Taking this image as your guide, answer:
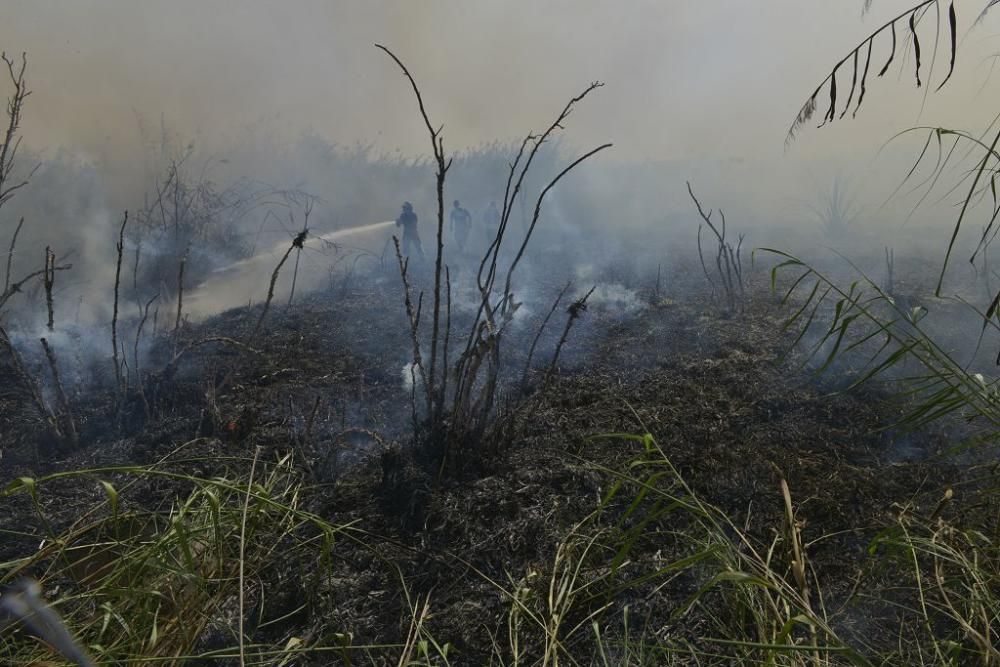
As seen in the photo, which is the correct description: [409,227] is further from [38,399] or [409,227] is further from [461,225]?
[38,399]

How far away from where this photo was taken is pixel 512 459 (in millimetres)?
3211

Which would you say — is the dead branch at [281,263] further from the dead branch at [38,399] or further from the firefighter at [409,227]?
the firefighter at [409,227]

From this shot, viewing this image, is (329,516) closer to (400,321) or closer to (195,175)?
(400,321)

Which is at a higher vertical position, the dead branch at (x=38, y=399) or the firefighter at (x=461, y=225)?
the firefighter at (x=461, y=225)

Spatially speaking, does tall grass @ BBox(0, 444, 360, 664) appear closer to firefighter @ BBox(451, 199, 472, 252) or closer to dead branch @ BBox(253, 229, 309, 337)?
dead branch @ BBox(253, 229, 309, 337)

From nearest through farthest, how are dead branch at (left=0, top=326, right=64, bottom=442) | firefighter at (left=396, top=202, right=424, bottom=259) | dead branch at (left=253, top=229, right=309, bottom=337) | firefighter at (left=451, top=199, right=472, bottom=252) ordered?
dead branch at (left=253, top=229, right=309, bottom=337) → dead branch at (left=0, top=326, right=64, bottom=442) → firefighter at (left=396, top=202, right=424, bottom=259) → firefighter at (left=451, top=199, right=472, bottom=252)

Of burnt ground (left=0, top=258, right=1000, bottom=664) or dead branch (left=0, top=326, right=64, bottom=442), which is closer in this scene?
burnt ground (left=0, top=258, right=1000, bottom=664)

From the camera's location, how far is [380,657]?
196 centimetres

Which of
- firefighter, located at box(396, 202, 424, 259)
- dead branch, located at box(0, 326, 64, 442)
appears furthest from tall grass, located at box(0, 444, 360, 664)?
firefighter, located at box(396, 202, 424, 259)

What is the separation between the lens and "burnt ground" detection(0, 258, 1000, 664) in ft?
7.20

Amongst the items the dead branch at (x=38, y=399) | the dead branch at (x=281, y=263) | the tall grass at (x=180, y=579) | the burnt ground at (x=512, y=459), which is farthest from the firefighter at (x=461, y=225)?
the tall grass at (x=180, y=579)

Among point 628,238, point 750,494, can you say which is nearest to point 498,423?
point 750,494

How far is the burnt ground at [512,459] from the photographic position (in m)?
2.20

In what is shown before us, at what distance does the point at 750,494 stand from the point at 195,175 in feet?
58.9
